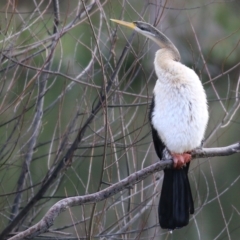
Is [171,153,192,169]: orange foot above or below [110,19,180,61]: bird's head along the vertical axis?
below

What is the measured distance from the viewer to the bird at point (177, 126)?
8.63 feet

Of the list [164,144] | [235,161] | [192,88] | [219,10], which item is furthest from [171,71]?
[235,161]

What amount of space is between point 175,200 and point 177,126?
324 millimetres

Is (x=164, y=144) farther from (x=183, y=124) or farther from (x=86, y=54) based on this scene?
(x=86, y=54)

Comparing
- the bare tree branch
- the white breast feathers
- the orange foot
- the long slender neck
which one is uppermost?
the long slender neck

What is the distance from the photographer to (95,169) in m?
6.26

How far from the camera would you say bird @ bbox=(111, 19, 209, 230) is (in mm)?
2629

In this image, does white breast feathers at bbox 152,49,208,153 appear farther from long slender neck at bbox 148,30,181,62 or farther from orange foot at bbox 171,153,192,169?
long slender neck at bbox 148,30,181,62

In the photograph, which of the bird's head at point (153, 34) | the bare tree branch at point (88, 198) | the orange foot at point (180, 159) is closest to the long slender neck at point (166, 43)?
the bird's head at point (153, 34)

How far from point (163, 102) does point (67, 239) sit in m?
0.87

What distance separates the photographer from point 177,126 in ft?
8.64

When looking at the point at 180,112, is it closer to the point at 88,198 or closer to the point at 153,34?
the point at 153,34

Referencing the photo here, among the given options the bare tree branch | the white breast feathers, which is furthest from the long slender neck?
the bare tree branch

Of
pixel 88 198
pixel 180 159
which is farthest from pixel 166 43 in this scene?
pixel 88 198
